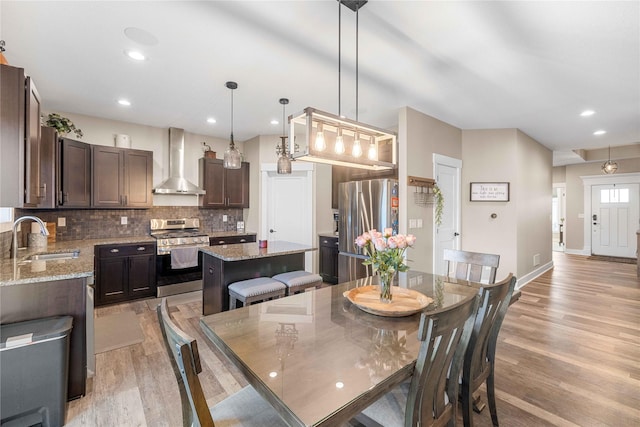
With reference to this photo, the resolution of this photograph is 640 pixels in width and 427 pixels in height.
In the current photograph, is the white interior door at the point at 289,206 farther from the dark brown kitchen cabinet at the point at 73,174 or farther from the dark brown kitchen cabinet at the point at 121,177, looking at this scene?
the dark brown kitchen cabinet at the point at 73,174

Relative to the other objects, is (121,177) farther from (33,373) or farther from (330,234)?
(330,234)

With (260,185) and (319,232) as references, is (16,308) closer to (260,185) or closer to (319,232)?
(260,185)

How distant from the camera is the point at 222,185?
5.18 m

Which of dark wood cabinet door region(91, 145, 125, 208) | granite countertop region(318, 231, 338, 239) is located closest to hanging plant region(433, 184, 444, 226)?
granite countertop region(318, 231, 338, 239)

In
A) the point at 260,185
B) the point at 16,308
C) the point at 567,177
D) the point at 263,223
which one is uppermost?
the point at 567,177

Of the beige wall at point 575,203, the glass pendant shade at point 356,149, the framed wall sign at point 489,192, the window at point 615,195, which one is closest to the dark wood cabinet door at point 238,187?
the glass pendant shade at point 356,149

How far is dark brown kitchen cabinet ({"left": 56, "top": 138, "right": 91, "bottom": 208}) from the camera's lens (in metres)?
3.67

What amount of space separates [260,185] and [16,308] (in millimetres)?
3662

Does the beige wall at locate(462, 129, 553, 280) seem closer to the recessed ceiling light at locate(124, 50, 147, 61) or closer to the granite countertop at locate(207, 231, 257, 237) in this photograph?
the granite countertop at locate(207, 231, 257, 237)

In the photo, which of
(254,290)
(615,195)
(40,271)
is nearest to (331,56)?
(254,290)

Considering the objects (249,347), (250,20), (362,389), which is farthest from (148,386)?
(250,20)

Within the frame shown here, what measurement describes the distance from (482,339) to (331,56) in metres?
2.41

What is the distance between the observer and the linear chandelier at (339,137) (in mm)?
1815

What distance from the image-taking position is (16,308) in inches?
72.7
